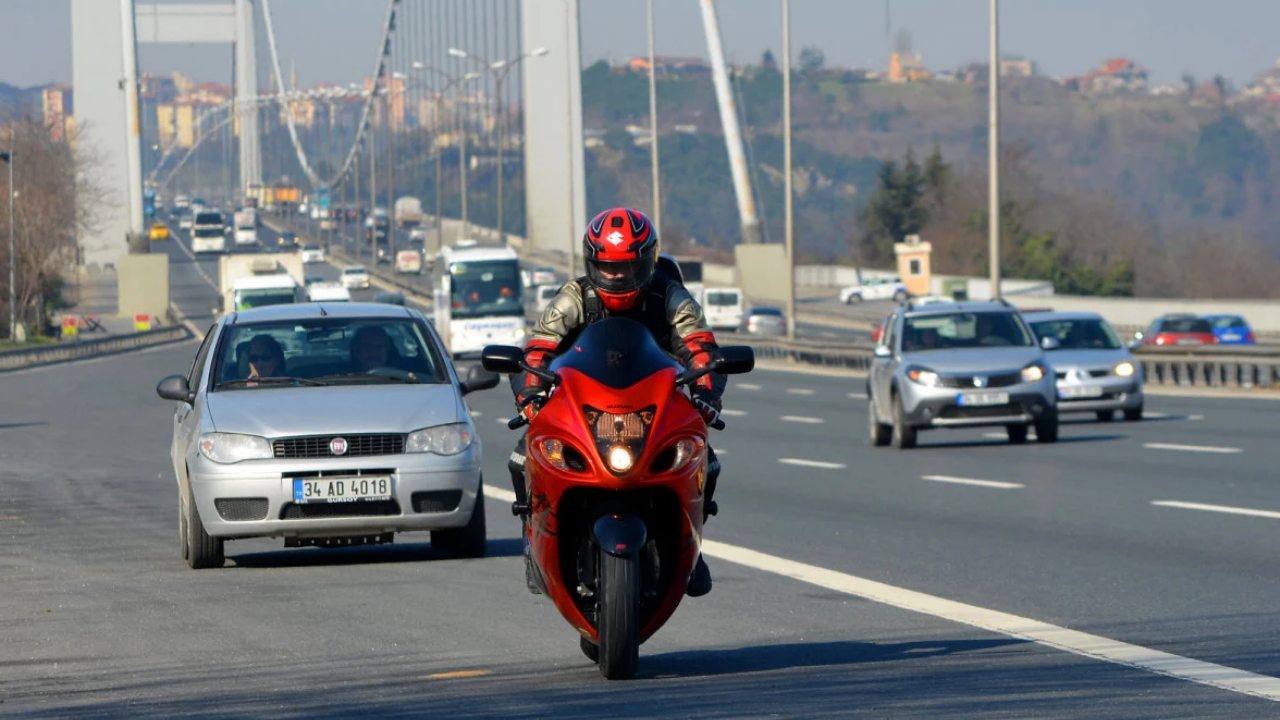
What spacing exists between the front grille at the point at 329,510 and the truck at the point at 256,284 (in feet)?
125

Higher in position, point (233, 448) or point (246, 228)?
point (233, 448)

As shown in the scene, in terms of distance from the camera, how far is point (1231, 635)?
8992 mm

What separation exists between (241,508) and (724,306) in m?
74.7

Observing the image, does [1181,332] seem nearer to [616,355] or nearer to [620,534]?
[616,355]

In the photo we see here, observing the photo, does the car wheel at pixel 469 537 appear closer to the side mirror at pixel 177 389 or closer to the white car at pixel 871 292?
the side mirror at pixel 177 389

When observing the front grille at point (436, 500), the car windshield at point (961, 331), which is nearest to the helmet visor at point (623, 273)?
the front grille at point (436, 500)

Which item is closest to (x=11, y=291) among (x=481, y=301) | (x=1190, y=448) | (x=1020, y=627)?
(x=481, y=301)

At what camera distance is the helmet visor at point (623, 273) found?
26.0ft

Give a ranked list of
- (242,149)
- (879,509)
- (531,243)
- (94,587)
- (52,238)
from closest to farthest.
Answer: (94,587), (879,509), (52,238), (531,243), (242,149)

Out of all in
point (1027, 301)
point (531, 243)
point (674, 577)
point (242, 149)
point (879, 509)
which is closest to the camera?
point (674, 577)

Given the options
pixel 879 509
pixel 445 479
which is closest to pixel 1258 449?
pixel 879 509

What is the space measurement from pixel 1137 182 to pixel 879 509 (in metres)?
184

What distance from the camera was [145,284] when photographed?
9950cm

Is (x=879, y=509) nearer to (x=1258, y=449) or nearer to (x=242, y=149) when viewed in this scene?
(x=1258, y=449)
